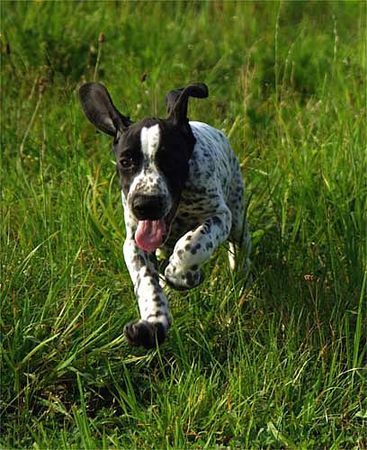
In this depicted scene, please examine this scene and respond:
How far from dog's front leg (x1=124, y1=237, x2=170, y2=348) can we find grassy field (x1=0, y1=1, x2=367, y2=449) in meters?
0.18

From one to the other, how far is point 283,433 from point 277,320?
2.53 feet

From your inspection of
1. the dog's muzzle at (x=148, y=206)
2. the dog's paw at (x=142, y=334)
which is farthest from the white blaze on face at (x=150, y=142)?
the dog's paw at (x=142, y=334)

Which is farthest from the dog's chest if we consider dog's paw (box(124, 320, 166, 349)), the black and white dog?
dog's paw (box(124, 320, 166, 349))

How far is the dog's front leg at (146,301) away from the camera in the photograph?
4.21m

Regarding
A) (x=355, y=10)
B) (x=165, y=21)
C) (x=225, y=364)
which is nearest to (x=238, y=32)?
(x=165, y=21)

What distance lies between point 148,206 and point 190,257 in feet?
0.94

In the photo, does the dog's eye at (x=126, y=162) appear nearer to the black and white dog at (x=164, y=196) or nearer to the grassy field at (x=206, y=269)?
the black and white dog at (x=164, y=196)

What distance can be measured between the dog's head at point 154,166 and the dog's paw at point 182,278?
0.46ft

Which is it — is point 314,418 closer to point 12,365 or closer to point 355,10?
point 12,365

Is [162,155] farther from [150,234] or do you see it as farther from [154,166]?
[150,234]

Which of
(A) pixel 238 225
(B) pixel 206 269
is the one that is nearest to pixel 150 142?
(B) pixel 206 269

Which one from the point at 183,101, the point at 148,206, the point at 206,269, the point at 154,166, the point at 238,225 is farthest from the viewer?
the point at 238,225

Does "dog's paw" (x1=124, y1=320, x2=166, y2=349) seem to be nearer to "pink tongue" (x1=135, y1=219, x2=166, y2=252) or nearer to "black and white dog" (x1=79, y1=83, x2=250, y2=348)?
"black and white dog" (x1=79, y1=83, x2=250, y2=348)

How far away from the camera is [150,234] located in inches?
177
